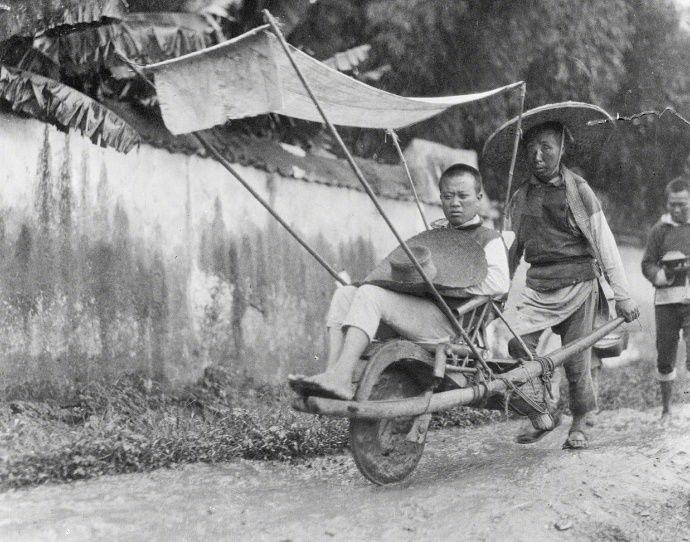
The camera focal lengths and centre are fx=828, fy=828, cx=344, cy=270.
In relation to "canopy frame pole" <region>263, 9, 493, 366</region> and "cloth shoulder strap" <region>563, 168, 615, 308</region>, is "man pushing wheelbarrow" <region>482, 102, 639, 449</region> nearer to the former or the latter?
"cloth shoulder strap" <region>563, 168, 615, 308</region>

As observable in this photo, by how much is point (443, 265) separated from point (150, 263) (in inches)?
134

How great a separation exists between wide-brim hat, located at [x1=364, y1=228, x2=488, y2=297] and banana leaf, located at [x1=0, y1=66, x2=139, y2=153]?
2.86 metres

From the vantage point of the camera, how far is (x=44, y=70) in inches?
264

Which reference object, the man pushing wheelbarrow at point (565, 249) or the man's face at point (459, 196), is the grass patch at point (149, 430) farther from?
the man's face at point (459, 196)

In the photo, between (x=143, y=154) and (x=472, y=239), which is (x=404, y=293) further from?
(x=143, y=154)

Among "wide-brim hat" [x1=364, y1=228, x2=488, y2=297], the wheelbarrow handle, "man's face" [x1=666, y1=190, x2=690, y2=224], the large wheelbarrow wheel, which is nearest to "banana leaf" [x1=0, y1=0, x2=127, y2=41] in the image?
"wide-brim hat" [x1=364, y1=228, x2=488, y2=297]

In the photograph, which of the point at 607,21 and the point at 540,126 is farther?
the point at 607,21

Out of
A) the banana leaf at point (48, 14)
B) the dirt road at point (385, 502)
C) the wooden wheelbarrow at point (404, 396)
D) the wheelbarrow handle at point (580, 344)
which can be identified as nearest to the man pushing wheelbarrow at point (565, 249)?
the wheelbarrow handle at point (580, 344)

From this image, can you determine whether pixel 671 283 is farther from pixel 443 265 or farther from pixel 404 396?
pixel 404 396

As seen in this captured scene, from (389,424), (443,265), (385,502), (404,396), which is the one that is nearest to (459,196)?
(443,265)

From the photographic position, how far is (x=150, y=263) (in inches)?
282

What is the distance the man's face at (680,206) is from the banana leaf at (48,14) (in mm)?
4760

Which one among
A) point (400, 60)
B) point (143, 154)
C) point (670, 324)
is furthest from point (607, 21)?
point (143, 154)

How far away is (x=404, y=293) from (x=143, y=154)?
3.68 metres
